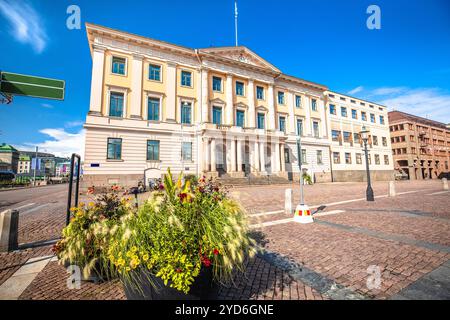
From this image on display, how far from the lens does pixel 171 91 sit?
2166 centimetres

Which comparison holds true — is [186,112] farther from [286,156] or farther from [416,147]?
[416,147]

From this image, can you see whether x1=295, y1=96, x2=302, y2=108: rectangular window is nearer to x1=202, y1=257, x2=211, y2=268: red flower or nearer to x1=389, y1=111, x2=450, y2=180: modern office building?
x1=202, y1=257, x2=211, y2=268: red flower

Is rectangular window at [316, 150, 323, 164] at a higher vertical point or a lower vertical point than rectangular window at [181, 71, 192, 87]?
lower

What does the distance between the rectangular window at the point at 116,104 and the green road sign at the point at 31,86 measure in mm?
16776

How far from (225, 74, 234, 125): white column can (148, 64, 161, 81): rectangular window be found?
8.55 metres

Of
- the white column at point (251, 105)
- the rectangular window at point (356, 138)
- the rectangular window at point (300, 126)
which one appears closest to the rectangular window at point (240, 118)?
the white column at point (251, 105)

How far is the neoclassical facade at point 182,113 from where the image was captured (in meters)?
18.7

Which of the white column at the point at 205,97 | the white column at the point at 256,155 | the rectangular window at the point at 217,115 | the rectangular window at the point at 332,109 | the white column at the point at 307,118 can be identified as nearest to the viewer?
the white column at the point at 205,97

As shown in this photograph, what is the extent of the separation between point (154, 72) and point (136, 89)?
3121 mm

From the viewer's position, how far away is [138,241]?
1985mm

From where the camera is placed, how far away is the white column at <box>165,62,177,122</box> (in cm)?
2138

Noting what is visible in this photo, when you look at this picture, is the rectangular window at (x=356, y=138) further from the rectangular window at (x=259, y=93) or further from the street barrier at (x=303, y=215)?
the street barrier at (x=303, y=215)

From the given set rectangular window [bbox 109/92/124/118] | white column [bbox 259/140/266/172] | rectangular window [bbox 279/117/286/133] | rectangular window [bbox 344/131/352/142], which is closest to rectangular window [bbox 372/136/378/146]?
rectangular window [bbox 344/131/352/142]
